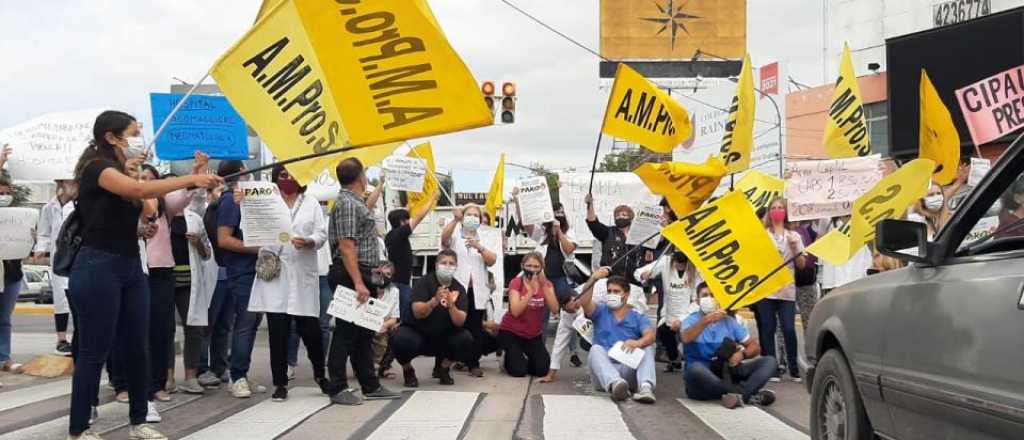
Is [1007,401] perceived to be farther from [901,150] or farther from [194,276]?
[901,150]

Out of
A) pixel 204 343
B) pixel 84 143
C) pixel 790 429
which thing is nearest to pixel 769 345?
pixel 790 429

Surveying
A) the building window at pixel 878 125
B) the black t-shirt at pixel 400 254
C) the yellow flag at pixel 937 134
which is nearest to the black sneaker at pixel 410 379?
the black t-shirt at pixel 400 254

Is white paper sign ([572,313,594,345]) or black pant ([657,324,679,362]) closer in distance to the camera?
white paper sign ([572,313,594,345])

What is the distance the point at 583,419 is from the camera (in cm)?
782

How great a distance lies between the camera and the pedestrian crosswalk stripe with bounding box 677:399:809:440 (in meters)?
7.29

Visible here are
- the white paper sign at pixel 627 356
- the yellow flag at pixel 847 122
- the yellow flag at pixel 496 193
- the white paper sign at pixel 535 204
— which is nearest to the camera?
the white paper sign at pixel 627 356

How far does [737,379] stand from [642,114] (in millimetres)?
3201

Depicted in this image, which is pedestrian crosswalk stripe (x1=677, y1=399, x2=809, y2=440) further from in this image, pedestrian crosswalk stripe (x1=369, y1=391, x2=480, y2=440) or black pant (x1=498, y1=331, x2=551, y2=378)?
black pant (x1=498, y1=331, x2=551, y2=378)

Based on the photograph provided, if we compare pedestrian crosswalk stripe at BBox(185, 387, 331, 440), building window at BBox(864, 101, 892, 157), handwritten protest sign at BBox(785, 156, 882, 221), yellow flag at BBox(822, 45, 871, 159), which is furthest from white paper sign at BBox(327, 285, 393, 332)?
building window at BBox(864, 101, 892, 157)

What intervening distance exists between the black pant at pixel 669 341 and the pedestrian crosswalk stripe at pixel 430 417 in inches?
125

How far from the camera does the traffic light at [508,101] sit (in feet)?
64.4

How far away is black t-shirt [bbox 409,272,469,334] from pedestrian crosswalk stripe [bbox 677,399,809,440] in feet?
7.57

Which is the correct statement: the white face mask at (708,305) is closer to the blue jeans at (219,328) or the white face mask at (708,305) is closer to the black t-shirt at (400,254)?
the black t-shirt at (400,254)

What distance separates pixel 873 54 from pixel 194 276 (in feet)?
156
